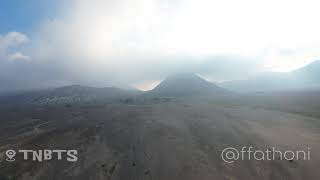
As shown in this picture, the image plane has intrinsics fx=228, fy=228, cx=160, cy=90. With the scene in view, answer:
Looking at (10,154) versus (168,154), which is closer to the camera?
(168,154)

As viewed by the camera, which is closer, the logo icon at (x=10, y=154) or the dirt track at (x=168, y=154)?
the dirt track at (x=168, y=154)

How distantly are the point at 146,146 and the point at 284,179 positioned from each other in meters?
14.2

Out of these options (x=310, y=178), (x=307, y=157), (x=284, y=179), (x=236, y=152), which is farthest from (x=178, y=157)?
(x=307, y=157)

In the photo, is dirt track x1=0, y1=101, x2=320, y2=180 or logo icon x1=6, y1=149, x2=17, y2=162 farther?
logo icon x1=6, y1=149, x2=17, y2=162

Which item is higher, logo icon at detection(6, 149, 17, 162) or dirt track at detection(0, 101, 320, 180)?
dirt track at detection(0, 101, 320, 180)

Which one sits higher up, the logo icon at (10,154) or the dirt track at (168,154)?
the dirt track at (168,154)

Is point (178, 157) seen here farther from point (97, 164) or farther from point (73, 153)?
point (73, 153)

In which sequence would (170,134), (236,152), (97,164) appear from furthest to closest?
(170,134) → (236,152) → (97,164)

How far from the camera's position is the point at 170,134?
31406 mm

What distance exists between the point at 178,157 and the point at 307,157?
12.8m

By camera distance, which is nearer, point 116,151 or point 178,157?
point 178,157

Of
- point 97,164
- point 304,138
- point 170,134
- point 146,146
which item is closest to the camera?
point 97,164

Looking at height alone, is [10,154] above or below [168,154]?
below

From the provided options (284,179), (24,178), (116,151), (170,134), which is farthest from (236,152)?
(24,178)
